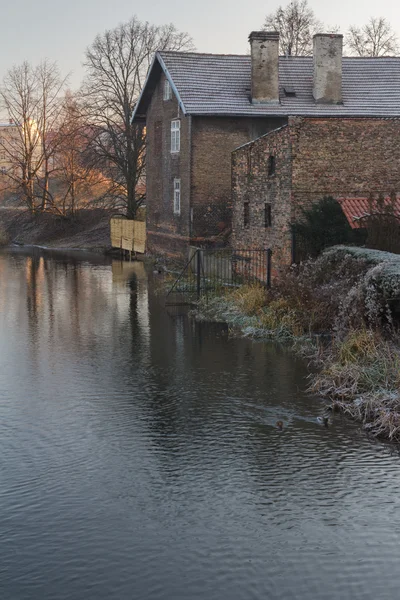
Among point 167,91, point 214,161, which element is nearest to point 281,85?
point 214,161

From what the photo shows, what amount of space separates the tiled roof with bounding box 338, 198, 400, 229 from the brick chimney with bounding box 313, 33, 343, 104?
1184 centimetres

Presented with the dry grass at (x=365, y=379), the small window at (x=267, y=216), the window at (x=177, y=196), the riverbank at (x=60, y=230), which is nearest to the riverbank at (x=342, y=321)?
the dry grass at (x=365, y=379)

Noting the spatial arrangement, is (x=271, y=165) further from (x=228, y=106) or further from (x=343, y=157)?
(x=228, y=106)

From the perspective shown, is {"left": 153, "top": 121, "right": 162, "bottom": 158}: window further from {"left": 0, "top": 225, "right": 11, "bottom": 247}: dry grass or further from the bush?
{"left": 0, "top": 225, "right": 11, "bottom": 247}: dry grass

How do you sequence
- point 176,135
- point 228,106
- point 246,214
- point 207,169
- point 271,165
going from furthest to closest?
point 176,135 → point 207,169 → point 228,106 → point 246,214 → point 271,165

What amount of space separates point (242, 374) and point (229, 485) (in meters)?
5.67

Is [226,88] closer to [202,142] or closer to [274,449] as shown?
[202,142]

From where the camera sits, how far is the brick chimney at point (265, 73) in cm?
3228

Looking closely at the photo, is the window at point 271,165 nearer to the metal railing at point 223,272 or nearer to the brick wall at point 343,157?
the brick wall at point 343,157

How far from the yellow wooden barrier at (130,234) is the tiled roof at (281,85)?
27.5ft

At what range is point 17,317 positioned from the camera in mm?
21484

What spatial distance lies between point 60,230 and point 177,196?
20853 millimetres

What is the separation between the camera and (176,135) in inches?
1352

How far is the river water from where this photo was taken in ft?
23.4
